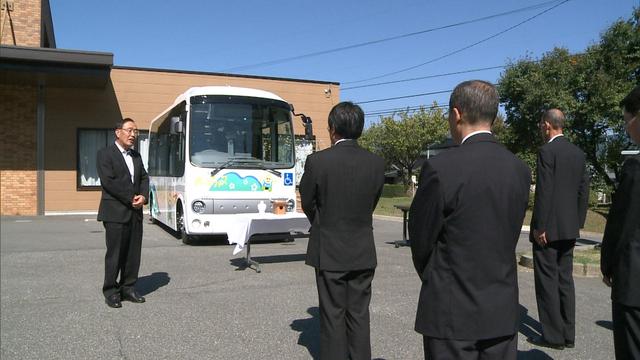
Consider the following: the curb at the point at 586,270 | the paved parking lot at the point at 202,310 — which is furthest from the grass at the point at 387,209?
the paved parking lot at the point at 202,310

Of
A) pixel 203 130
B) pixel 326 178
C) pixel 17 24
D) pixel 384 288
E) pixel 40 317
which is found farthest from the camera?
pixel 17 24

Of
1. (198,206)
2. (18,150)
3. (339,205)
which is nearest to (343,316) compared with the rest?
(339,205)

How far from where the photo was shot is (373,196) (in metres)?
4.07

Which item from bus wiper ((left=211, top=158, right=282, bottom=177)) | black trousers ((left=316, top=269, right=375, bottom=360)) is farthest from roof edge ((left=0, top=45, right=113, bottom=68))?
black trousers ((left=316, top=269, right=375, bottom=360))

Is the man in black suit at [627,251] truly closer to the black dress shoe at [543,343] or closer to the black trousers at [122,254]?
the black dress shoe at [543,343]

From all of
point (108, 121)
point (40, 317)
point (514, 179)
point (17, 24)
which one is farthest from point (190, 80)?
point (514, 179)

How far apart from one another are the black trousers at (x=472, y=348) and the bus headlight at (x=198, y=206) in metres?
8.23

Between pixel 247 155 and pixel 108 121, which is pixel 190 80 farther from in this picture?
pixel 247 155

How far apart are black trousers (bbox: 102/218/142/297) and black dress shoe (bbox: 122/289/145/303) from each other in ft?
0.20

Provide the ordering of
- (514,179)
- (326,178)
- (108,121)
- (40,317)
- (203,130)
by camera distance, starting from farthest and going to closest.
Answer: (108,121) → (203,130) → (40,317) → (326,178) → (514,179)

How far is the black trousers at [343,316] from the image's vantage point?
386cm

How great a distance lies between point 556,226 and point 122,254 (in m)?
4.61

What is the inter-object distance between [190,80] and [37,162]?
19.3 ft

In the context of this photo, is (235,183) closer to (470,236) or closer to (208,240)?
(208,240)
